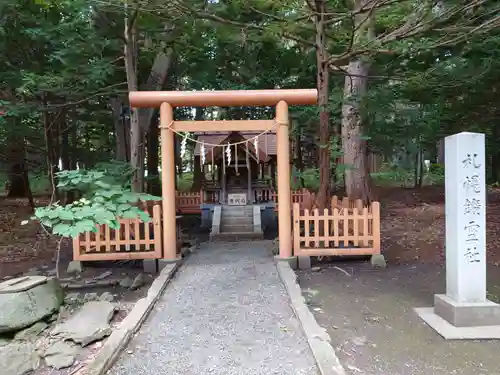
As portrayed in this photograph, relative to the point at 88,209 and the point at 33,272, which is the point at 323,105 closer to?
the point at 88,209

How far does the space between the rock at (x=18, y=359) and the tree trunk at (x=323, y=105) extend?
609 cm

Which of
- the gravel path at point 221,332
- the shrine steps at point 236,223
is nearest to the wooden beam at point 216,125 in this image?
Result: the gravel path at point 221,332

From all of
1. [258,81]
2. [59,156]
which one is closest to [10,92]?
[59,156]

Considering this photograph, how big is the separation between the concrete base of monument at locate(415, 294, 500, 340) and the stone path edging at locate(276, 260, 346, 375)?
1560 mm

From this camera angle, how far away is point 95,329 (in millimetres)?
4719

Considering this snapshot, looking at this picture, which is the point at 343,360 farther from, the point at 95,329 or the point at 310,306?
the point at 95,329

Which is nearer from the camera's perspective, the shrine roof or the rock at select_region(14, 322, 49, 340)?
the rock at select_region(14, 322, 49, 340)

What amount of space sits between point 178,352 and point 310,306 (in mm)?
2398

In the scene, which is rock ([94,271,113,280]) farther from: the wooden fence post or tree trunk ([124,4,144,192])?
the wooden fence post

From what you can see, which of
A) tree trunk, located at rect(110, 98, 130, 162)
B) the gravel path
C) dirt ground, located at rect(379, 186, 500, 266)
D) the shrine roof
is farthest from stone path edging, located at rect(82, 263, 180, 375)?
tree trunk, located at rect(110, 98, 130, 162)

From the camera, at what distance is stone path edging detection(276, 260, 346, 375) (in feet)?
11.4

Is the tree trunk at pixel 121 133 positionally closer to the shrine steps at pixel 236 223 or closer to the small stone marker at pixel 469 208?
the shrine steps at pixel 236 223

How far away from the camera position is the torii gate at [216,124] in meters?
7.52

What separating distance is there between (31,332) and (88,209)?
179cm
